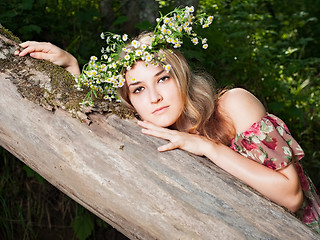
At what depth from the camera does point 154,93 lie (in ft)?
7.37

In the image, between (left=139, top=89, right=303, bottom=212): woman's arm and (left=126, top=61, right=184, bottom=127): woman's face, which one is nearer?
(left=139, top=89, right=303, bottom=212): woman's arm

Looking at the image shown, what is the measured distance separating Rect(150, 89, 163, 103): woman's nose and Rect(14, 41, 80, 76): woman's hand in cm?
64

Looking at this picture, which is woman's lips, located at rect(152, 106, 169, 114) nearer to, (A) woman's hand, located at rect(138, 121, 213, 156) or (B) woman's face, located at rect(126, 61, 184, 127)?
(B) woman's face, located at rect(126, 61, 184, 127)

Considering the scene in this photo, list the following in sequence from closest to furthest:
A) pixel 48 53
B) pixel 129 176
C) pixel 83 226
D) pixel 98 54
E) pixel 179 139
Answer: pixel 129 176, pixel 179 139, pixel 48 53, pixel 83 226, pixel 98 54

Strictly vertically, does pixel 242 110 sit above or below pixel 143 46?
below

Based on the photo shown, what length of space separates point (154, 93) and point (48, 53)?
0.70m

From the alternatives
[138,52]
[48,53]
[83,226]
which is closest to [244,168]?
[138,52]

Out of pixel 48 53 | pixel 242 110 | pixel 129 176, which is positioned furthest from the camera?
pixel 48 53

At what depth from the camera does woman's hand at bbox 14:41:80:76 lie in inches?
88.2

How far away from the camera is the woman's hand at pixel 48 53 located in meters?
2.24

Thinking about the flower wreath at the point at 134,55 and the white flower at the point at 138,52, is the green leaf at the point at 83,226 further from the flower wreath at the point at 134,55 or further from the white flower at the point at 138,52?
the white flower at the point at 138,52

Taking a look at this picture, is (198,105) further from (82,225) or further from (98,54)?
(82,225)

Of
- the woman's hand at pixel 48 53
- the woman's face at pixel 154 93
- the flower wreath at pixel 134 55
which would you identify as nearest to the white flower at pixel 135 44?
the flower wreath at pixel 134 55

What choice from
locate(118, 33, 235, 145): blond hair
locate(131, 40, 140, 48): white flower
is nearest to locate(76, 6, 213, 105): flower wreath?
locate(131, 40, 140, 48): white flower
